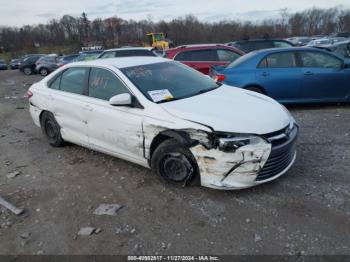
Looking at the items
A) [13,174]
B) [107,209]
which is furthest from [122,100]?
[13,174]

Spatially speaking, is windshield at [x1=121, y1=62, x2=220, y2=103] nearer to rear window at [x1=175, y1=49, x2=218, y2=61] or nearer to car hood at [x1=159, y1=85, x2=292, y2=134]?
car hood at [x1=159, y1=85, x2=292, y2=134]

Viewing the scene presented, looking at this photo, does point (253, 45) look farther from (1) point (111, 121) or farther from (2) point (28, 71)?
(2) point (28, 71)

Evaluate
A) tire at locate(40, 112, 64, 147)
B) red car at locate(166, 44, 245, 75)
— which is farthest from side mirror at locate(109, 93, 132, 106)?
red car at locate(166, 44, 245, 75)

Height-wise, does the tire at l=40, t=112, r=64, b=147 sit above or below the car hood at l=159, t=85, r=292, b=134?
below

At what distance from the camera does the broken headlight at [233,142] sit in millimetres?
3387

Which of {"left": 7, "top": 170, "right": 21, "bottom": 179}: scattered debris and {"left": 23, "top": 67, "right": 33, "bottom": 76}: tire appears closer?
{"left": 7, "top": 170, "right": 21, "bottom": 179}: scattered debris

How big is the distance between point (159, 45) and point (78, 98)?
31885 millimetres

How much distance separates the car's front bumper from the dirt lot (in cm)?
22

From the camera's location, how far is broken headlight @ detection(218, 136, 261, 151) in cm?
339

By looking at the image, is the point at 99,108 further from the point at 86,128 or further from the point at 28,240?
the point at 28,240

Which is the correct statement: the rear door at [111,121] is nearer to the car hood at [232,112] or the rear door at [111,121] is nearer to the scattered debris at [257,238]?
the car hood at [232,112]

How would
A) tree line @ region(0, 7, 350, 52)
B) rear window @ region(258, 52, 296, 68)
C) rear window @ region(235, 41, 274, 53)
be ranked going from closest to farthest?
rear window @ region(258, 52, 296, 68)
rear window @ region(235, 41, 274, 53)
tree line @ region(0, 7, 350, 52)

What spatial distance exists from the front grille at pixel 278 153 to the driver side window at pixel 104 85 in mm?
1941

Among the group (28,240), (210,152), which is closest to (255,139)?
(210,152)
